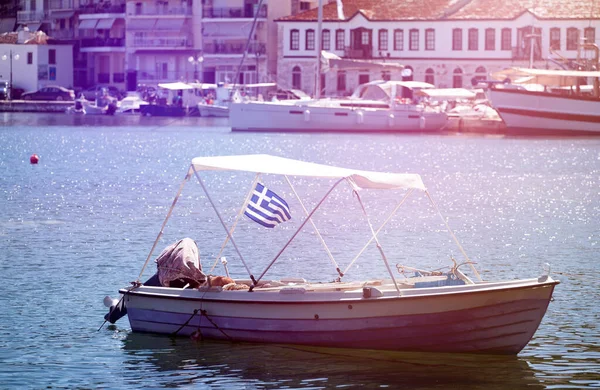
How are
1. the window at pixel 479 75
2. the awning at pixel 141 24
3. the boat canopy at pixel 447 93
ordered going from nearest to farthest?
the boat canopy at pixel 447 93, the window at pixel 479 75, the awning at pixel 141 24

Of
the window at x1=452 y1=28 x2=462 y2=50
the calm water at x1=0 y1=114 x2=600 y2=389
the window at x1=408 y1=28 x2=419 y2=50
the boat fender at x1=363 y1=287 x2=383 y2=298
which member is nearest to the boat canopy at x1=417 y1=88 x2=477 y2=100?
the window at x1=452 y1=28 x2=462 y2=50

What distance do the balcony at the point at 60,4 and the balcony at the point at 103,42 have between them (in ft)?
26.2

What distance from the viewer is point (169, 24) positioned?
132500 mm

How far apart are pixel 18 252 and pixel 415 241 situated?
10562 millimetres

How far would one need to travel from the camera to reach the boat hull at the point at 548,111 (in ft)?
299

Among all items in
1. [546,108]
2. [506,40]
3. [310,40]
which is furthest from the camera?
[310,40]

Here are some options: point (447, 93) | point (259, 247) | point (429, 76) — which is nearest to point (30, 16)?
point (429, 76)

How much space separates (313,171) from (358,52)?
3724 inches

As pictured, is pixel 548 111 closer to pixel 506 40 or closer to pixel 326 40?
pixel 506 40

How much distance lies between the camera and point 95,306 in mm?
25375

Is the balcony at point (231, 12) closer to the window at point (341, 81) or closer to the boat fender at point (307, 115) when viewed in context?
the window at point (341, 81)

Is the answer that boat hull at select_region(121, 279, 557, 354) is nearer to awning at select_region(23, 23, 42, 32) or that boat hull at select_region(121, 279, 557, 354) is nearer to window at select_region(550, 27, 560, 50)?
window at select_region(550, 27, 560, 50)

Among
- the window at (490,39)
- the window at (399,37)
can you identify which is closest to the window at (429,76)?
the window at (399,37)

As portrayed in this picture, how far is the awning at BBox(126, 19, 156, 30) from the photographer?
133 metres
